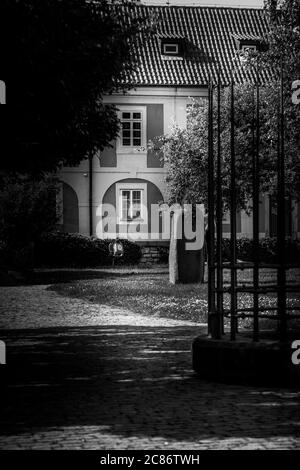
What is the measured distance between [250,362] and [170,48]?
3646 centimetres

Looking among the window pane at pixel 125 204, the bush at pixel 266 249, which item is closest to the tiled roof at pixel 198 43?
the window pane at pixel 125 204

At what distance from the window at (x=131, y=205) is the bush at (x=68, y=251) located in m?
3.77

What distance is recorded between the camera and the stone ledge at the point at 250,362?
8367mm

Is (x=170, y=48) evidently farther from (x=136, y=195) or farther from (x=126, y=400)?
(x=126, y=400)

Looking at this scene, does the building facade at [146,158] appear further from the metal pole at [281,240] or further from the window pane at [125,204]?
the metal pole at [281,240]

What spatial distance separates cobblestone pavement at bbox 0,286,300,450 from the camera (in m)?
6.14

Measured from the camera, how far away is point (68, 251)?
37.6 metres

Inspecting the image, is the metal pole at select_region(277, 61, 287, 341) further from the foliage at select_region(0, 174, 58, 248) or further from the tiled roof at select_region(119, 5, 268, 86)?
the tiled roof at select_region(119, 5, 268, 86)

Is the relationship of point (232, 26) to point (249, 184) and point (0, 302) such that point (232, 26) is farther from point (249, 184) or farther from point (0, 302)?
point (0, 302)

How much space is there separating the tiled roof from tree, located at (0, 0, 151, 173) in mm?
27006

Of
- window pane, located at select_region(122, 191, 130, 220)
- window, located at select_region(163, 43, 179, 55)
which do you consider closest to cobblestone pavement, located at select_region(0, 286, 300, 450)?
window pane, located at select_region(122, 191, 130, 220)

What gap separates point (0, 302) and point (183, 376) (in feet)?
34.6

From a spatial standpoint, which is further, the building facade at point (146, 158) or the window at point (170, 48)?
the window at point (170, 48)
